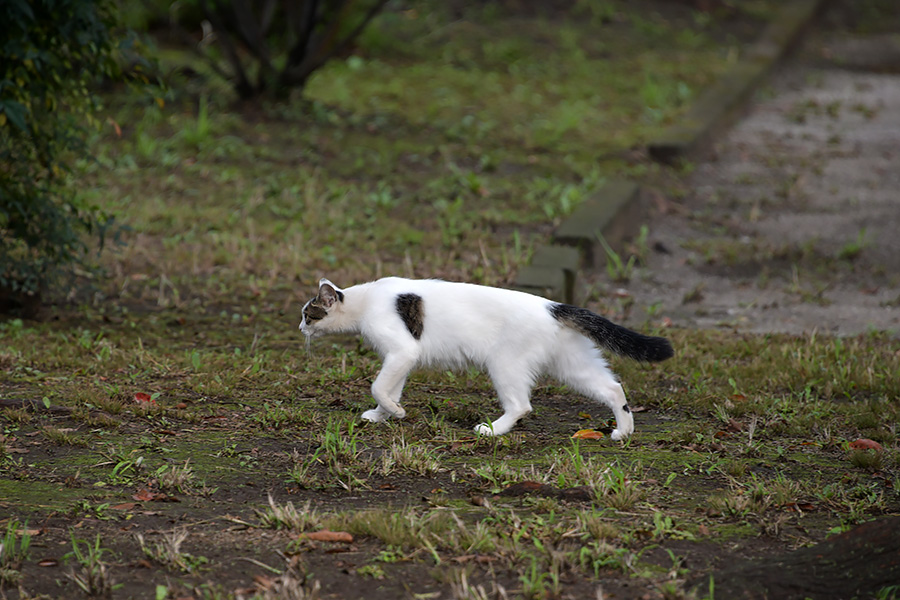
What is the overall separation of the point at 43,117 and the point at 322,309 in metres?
2.44

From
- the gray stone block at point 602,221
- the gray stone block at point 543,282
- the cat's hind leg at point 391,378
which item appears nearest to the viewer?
the cat's hind leg at point 391,378

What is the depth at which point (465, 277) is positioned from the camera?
7043mm

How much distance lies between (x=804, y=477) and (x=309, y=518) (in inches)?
77.0

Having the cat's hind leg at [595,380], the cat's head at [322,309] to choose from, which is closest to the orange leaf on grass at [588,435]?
the cat's hind leg at [595,380]

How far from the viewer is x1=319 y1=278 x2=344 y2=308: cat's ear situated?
4.70 m

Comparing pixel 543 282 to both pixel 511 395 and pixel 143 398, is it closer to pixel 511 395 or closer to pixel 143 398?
pixel 511 395

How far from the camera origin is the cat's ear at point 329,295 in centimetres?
470

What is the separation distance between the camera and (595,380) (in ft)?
14.9

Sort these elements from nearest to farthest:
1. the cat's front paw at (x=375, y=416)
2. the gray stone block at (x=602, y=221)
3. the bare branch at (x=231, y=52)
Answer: the cat's front paw at (x=375, y=416) < the gray stone block at (x=602, y=221) < the bare branch at (x=231, y=52)

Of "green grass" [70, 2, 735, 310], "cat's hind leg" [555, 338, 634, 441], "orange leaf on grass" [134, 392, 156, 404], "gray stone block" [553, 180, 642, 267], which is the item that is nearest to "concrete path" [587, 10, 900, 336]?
"gray stone block" [553, 180, 642, 267]

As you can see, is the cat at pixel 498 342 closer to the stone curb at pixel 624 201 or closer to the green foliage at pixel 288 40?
the stone curb at pixel 624 201

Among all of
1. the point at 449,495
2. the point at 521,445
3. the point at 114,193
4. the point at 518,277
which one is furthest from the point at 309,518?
the point at 114,193

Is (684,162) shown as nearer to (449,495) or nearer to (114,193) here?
(114,193)

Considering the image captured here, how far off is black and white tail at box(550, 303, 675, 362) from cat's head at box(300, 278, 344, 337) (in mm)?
1006
